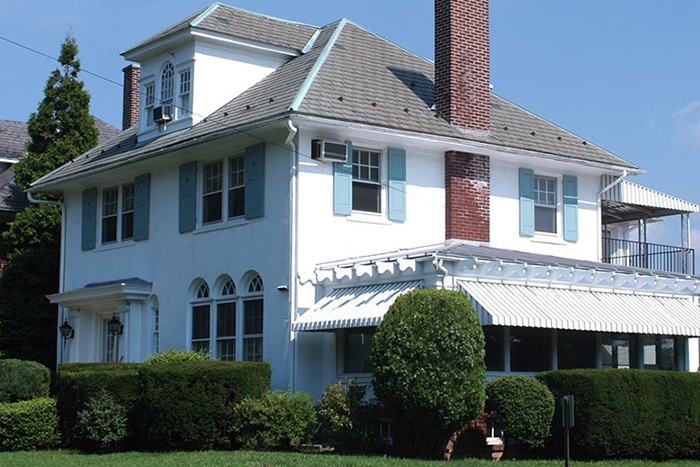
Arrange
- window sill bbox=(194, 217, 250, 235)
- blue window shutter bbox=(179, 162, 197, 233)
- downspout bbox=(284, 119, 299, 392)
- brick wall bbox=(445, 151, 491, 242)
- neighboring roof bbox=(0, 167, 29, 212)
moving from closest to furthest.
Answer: downspout bbox=(284, 119, 299, 392), window sill bbox=(194, 217, 250, 235), brick wall bbox=(445, 151, 491, 242), blue window shutter bbox=(179, 162, 197, 233), neighboring roof bbox=(0, 167, 29, 212)

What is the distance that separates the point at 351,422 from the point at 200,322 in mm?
7021

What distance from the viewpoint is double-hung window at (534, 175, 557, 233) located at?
25312mm

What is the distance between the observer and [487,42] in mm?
24281

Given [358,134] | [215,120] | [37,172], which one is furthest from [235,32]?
[37,172]

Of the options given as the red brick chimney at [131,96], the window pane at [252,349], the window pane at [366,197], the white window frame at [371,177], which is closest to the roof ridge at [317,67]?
the white window frame at [371,177]

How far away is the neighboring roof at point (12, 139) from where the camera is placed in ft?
119

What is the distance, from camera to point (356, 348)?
21.2m

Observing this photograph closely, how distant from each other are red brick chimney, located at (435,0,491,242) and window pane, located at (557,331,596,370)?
332 centimetres

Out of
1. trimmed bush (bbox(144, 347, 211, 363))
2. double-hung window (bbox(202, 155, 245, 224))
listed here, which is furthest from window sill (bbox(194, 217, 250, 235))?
trimmed bush (bbox(144, 347, 211, 363))

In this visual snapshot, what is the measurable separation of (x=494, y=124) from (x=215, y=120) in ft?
21.7

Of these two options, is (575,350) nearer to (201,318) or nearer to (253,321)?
(253,321)

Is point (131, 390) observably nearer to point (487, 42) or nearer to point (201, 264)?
point (201, 264)

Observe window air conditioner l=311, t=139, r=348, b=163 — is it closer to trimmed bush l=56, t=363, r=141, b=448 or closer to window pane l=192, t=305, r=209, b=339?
window pane l=192, t=305, r=209, b=339

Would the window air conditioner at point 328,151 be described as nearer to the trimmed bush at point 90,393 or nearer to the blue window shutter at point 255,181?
the blue window shutter at point 255,181
